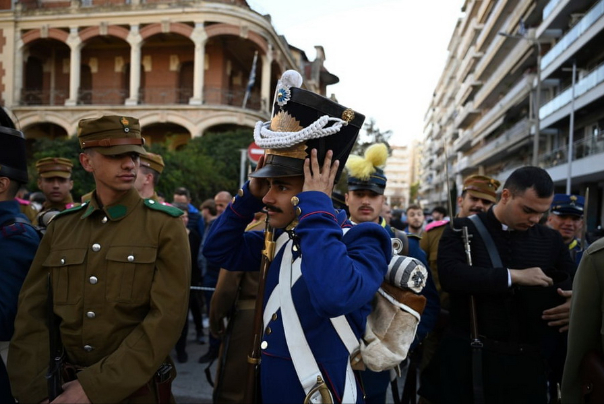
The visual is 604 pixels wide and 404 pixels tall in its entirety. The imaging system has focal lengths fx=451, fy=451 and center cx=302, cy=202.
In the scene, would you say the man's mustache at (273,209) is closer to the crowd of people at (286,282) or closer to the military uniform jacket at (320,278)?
the crowd of people at (286,282)

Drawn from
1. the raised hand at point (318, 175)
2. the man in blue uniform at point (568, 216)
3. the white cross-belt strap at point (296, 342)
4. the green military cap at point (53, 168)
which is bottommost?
the white cross-belt strap at point (296, 342)

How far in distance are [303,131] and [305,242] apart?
0.48m

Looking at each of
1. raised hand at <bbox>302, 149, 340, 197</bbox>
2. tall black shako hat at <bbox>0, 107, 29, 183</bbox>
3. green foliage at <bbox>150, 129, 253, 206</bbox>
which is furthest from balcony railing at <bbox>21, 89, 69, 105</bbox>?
raised hand at <bbox>302, 149, 340, 197</bbox>

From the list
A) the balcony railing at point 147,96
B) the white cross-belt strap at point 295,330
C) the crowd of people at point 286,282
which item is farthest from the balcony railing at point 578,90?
the white cross-belt strap at point 295,330

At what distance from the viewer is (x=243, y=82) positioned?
28625 millimetres

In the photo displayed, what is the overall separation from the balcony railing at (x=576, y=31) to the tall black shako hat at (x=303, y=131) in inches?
942

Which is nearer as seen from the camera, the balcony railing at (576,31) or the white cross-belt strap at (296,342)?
the white cross-belt strap at (296,342)

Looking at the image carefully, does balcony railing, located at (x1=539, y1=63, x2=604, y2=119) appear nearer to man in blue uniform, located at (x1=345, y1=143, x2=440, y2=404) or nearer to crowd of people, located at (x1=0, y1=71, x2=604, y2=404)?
man in blue uniform, located at (x1=345, y1=143, x2=440, y2=404)

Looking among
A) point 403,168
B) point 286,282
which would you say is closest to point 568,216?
point 286,282

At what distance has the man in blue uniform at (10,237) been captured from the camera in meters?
2.50

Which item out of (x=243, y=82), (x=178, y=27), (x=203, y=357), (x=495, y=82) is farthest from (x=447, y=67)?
(x=203, y=357)

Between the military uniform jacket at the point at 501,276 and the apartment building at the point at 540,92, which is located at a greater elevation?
the apartment building at the point at 540,92

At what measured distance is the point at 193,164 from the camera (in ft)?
54.1

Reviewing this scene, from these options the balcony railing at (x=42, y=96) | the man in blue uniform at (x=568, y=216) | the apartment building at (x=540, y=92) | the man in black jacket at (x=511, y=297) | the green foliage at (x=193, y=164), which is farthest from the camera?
the balcony railing at (x=42, y=96)
